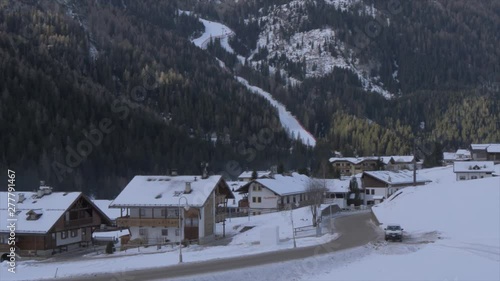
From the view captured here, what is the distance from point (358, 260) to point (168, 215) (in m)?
23.8

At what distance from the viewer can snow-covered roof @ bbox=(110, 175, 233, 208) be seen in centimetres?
5991

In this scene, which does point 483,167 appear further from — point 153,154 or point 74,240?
point 153,154

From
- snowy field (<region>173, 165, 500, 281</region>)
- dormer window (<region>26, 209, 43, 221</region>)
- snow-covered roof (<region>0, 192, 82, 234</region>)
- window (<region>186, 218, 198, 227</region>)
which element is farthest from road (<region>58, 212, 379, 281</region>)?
dormer window (<region>26, 209, 43, 221</region>)

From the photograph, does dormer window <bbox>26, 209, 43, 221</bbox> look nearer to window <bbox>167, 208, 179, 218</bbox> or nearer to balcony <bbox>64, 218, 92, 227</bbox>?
balcony <bbox>64, 218, 92, 227</bbox>

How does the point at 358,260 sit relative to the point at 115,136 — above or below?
below

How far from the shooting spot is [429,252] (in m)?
42.2

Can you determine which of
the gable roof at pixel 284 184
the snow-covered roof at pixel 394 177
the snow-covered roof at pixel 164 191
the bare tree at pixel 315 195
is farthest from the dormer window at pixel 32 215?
the snow-covered roof at pixel 394 177

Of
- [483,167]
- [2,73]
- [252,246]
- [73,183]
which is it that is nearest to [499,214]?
[252,246]


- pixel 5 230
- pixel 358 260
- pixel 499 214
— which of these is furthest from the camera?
pixel 5 230

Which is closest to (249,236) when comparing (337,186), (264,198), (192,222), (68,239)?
(192,222)

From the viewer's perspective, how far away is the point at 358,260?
41.1 metres

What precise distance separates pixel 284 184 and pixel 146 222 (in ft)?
110

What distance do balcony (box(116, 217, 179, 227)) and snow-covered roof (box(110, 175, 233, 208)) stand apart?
4.57 feet
